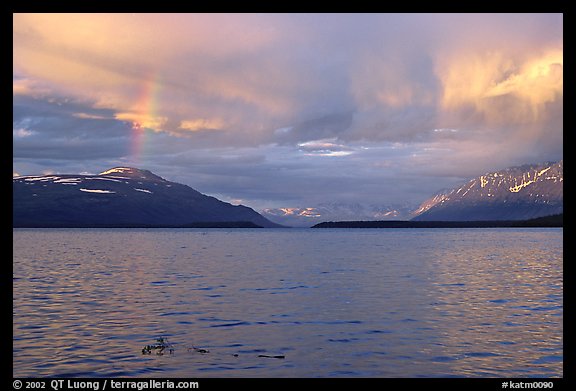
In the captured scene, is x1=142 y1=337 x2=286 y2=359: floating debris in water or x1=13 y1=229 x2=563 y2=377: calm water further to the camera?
x1=142 y1=337 x2=286 y2=359: floating debris in water

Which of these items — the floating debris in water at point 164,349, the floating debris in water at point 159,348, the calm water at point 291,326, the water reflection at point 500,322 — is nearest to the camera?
the calm water at point 291,326

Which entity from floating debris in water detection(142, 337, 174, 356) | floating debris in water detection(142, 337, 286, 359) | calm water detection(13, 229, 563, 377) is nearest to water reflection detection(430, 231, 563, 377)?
calm water detection(13, 229, 563, 377)

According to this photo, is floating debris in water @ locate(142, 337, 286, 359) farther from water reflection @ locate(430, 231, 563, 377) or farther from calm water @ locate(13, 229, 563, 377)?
water reflection @ locate(430, 231, 563, 377)

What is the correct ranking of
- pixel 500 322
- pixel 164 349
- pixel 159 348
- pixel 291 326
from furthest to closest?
pixel 500 322
pixel 291 326
pixel 164 349
pixel 159 348

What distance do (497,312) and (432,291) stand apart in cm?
1158

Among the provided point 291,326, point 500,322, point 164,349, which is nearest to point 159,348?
point 164,349

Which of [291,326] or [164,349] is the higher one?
[164,349]

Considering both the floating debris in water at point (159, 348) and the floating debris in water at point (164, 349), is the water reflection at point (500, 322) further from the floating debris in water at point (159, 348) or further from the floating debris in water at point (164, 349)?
the floating debris in water at point (159, 348)

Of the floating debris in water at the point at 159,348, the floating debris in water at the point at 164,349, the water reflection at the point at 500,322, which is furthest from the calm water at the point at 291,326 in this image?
the floating debris in water at the point at 159,348

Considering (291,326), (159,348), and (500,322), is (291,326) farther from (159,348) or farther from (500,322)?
(500,322)

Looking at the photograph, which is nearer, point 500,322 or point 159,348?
point 159,348
